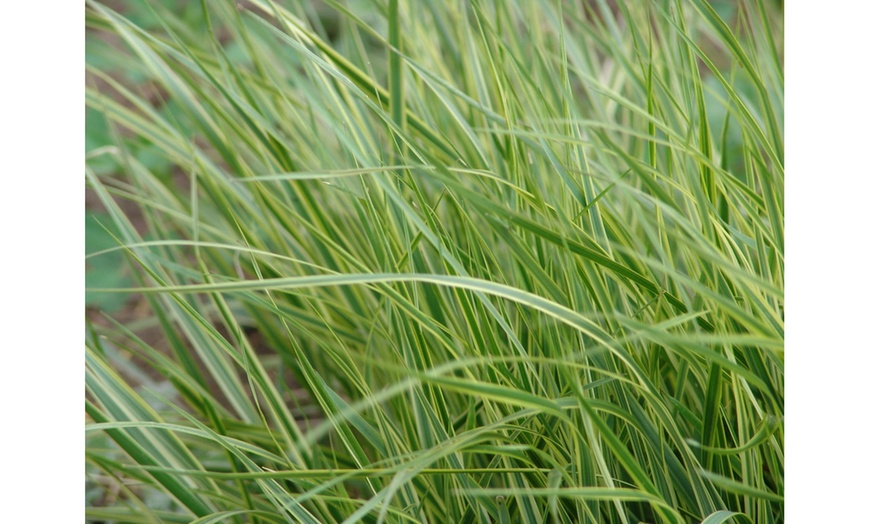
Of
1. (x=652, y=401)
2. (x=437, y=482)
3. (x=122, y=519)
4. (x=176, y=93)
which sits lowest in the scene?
(x=122, y=519)

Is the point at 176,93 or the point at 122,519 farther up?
the point at 176,93

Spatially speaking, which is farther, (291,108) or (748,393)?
(291,108)
